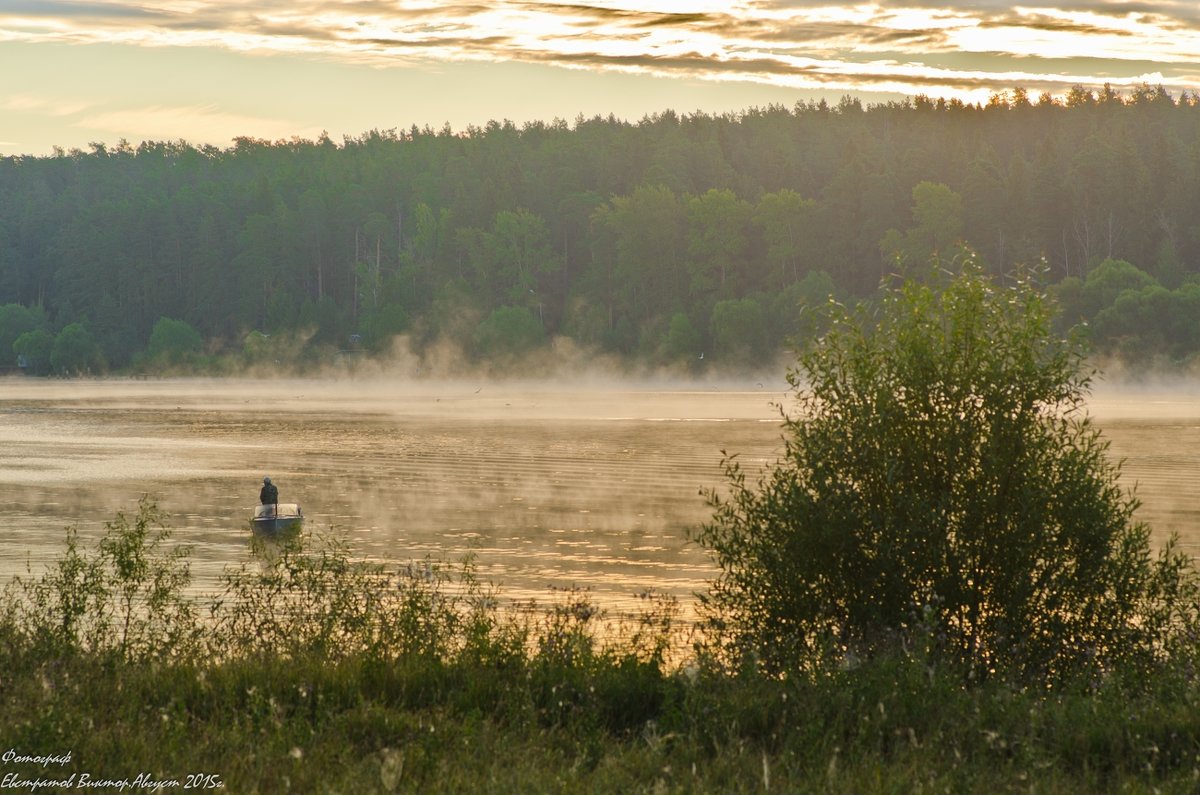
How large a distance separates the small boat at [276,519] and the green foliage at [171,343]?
6304 inches

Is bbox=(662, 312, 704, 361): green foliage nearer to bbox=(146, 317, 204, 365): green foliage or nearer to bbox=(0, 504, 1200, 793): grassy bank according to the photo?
bbox=(146, 317, 204, 365): green foliage

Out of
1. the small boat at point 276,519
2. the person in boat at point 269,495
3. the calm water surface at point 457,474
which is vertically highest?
the person in boat at point 269,495

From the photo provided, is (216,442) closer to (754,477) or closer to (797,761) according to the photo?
(754,477)

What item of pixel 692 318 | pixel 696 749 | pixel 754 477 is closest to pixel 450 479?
pixel 754 477

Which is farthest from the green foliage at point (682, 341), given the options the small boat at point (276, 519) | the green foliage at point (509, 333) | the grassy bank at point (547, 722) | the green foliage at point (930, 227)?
the grassy bank at point (547, 722)

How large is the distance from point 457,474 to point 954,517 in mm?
40790

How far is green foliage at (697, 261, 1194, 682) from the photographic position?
18219mm

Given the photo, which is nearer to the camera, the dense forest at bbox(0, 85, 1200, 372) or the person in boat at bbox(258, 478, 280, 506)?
the person in boat at bbox(258, 478, 280, 506)

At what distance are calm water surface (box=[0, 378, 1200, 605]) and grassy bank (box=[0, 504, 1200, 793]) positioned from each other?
559 inches

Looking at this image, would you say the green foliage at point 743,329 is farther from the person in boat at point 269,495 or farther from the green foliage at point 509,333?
the person in boat at point 269,495

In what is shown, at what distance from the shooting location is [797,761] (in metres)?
11.3

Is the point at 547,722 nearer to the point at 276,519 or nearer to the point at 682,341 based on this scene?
the point at 276,519

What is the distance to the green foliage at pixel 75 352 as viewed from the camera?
19600cm

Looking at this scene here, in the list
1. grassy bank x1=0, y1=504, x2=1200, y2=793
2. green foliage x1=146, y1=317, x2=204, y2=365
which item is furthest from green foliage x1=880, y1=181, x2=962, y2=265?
grassy bank x1=0, y1=504, x2=1200, y2=793
